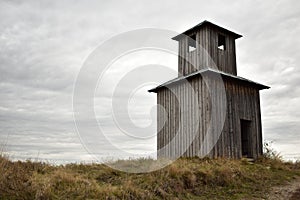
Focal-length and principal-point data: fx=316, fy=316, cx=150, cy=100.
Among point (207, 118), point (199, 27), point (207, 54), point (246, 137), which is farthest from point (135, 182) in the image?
point (199, 27)

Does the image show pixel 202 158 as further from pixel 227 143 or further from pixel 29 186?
pixel 29 186

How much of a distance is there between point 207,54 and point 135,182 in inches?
365

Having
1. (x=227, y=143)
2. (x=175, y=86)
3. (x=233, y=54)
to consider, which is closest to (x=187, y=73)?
(x=175, y=86)

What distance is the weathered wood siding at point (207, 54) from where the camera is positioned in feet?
55.7

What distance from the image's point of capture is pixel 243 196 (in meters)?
10.3

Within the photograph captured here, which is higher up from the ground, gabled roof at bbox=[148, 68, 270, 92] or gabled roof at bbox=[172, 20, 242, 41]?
gabled roof at bbox=[172, 20, 242, 41]

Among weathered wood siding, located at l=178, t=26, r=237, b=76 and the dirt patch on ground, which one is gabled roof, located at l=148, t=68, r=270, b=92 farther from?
the dirt patch on ground

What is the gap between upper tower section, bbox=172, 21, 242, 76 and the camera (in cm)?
1706

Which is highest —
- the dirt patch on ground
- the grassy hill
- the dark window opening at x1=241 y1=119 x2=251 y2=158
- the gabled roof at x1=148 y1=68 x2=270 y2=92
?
the gabled roof at x1=148 y1=68 x2=270 y2=92

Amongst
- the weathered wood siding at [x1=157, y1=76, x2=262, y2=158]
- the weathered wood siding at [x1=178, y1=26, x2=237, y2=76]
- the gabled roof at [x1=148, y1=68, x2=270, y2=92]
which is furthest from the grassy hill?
the weathered wood siding at [x1=178, y1=26, x2=237, y2=76]

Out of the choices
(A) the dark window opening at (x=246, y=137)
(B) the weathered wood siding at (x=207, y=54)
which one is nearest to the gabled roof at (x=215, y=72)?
(B) the weathered wood siding at (x=207, y=54)

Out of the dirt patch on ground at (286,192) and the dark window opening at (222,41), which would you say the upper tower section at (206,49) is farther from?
the dirt patch on ground at (286,192)

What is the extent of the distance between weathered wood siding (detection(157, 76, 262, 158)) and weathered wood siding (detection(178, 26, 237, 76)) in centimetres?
100

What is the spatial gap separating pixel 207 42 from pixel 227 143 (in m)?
5.53
